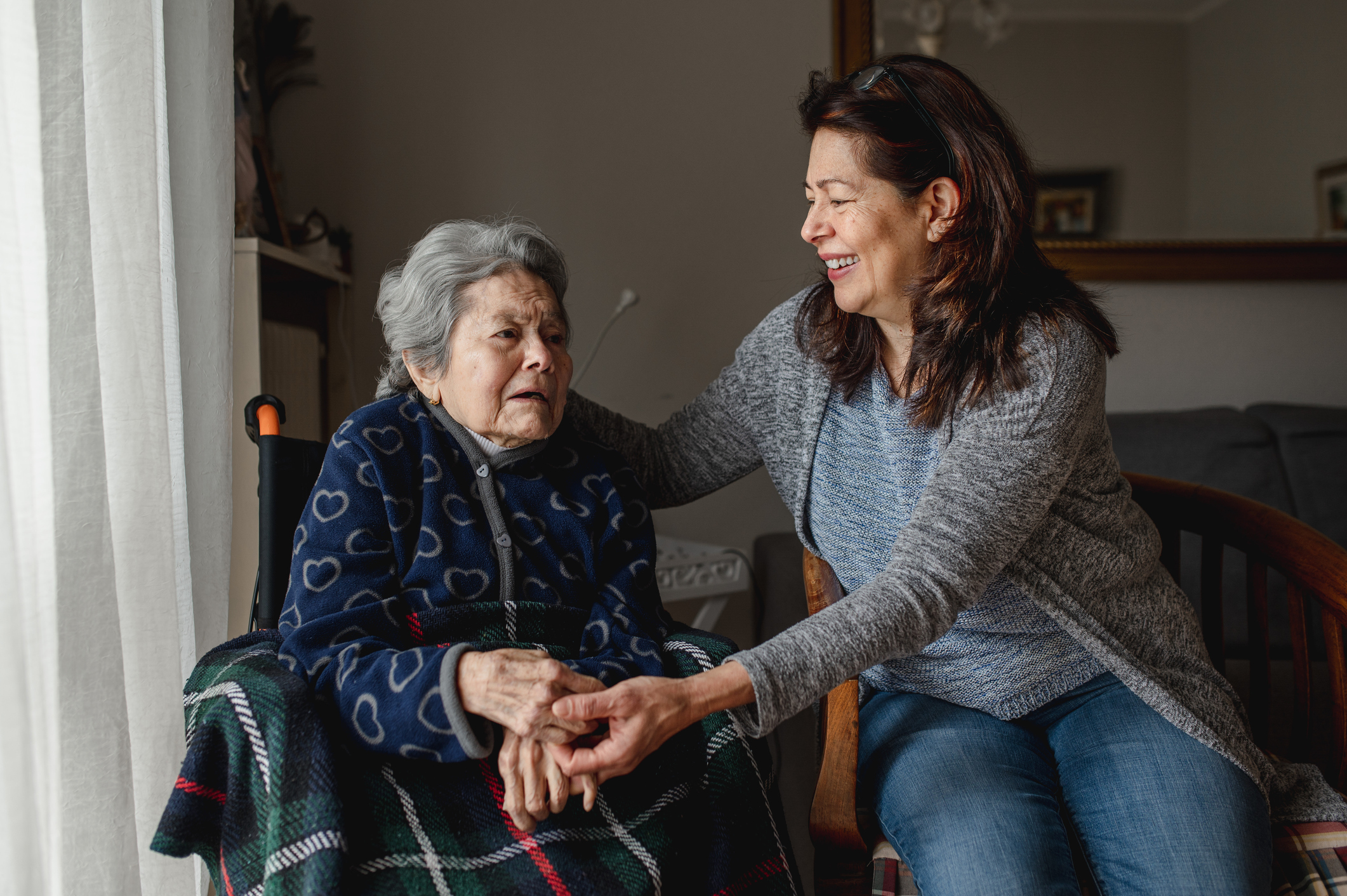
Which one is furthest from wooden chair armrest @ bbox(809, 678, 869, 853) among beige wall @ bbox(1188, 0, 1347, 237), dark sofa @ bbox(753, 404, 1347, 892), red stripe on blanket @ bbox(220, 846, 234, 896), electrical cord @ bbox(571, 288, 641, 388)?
beige wall @ bbox(1188, 0, 1347, 237)

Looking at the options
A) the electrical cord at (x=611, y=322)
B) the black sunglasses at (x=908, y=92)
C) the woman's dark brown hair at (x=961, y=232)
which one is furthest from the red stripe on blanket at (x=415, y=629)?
the electrical cord at (x=611, y=322)

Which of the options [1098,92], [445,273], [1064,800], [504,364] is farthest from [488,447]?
[1098,92]

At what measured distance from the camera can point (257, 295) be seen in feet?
4.71

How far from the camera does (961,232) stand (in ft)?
3.92

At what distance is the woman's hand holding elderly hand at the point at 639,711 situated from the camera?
35.9 inches

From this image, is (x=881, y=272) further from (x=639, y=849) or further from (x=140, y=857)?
(x=140, y=857)

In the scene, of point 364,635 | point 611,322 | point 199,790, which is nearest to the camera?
point 199,790

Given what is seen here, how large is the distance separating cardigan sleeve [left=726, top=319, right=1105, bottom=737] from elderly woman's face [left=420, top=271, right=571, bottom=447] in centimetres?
42

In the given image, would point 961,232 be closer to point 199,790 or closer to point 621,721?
point 621,721

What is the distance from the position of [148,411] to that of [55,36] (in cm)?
42

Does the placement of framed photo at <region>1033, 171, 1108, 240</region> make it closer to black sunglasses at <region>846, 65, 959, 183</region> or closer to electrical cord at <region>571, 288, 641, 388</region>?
electrical cord at <region>571, 288, 641, 388</region>

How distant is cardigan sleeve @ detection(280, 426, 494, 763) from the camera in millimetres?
918

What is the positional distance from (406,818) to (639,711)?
268 mm

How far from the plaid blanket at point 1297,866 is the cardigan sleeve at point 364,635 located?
0.51 metres
